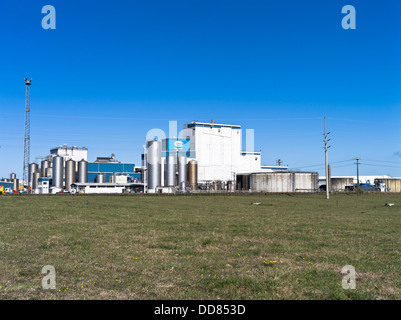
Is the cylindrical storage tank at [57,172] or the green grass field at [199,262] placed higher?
the cylindrical storage tank at [57,172]

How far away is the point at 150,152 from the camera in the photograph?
12531cm

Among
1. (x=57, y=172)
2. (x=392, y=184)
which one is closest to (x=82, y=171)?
(x=57, y=172)

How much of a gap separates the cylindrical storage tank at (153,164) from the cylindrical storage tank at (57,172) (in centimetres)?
2802

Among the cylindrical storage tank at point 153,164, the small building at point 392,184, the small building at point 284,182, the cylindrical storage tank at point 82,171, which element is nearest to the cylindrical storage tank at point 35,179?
the cylindrical storage tank at point 82,171

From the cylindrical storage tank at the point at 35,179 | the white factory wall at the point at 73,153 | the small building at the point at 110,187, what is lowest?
the small building at the point at 110,187

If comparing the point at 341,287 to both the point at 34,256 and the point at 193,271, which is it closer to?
the point at 193,271

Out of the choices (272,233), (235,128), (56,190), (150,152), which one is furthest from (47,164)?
(272,233)

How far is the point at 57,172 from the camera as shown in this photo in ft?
423

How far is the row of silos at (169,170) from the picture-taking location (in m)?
124

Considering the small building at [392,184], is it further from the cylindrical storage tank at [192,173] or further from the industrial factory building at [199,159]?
the cylindrical storage tank at [192,173]

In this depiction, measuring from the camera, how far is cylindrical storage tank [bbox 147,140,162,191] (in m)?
124

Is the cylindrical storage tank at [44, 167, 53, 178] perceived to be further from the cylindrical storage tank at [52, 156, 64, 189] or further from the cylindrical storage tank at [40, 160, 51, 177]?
the cylindrical storage tank at [52, 156, 64, 189]

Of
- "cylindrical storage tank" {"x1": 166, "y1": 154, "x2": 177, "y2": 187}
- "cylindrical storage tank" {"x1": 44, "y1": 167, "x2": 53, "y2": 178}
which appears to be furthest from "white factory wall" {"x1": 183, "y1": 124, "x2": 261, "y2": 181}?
"cylindrical storage tank" {"x1": 44, "y1": 167, "x2": 53, "y2": 178}
